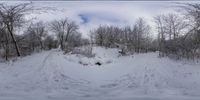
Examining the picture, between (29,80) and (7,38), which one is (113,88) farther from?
(7,38)

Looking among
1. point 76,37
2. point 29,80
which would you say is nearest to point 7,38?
point 29,80

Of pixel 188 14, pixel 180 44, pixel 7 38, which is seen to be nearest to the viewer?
pixel 188 14

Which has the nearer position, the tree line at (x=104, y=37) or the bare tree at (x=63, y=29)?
the tree line at (x=104, y=37)

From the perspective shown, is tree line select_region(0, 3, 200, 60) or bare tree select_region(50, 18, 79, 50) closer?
tree line select_region(0, 3, 200, 60)

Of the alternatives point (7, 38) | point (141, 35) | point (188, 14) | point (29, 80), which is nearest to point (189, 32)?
point (188, 14)

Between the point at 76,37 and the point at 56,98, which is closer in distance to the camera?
the point at 56,98

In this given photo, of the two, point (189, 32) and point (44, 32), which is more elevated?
point (189, 32)

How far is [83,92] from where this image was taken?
6488mm

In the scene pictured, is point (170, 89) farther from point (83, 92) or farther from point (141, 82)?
point (83, 92)

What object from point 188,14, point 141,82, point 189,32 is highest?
point 188,14

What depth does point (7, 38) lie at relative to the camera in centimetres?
1784

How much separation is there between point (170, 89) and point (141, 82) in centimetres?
134

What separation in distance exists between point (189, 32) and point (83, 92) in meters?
7.06

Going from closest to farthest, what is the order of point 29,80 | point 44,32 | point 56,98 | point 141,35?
point 56,98
point 29,80
point 141,35
point 44,32
